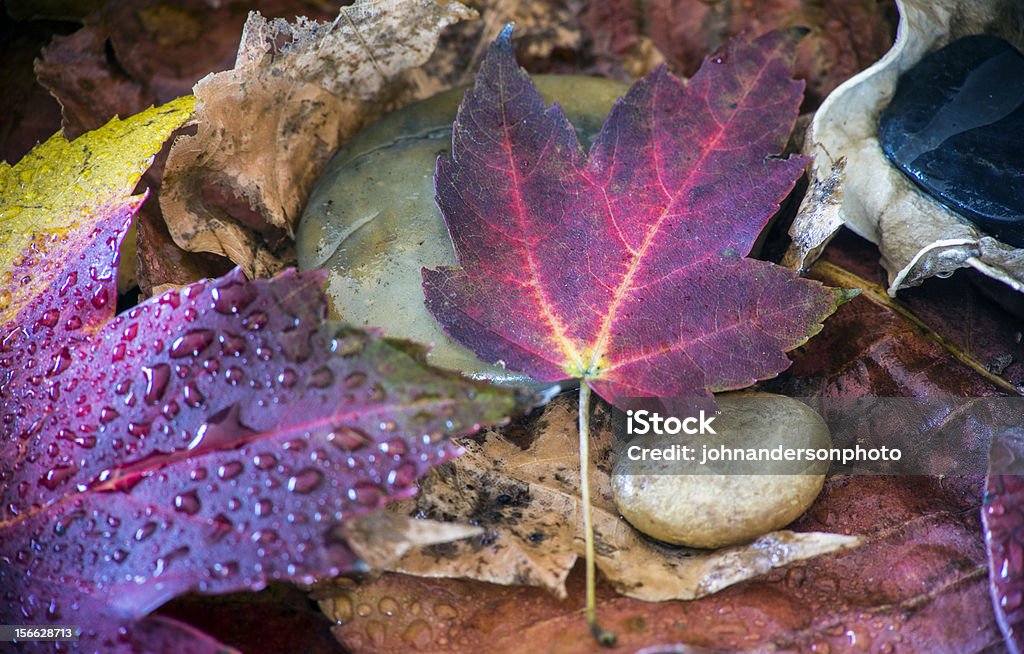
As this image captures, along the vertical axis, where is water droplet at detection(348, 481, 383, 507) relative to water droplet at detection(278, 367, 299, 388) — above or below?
below

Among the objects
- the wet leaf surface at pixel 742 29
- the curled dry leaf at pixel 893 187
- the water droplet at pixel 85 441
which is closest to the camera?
the water droplet at pixel 85 441

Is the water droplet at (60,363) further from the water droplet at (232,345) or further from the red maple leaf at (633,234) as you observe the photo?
the red maple leaf at (633,234)

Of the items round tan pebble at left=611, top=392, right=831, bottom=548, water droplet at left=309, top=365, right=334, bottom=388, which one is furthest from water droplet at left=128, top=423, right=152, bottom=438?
round tan pebble at left=611, top=392, right=831, bottom=548

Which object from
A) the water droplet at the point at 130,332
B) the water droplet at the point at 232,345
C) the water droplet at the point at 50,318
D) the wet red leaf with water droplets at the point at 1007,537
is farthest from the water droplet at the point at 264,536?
the wet red leaf with water droplets at the point at 1007,537

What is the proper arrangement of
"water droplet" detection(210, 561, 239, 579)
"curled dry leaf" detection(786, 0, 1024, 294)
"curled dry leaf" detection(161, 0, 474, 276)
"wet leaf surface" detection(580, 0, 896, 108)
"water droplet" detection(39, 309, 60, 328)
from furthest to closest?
"wet leaf surface" detection(580, 0, 896, 108) → "curled dry leaf" detection(161, 0, 474, 276) → "curled dry leaf" detection(786, 0, 1024, 294) → "water droplet" detection(39, 309, 60, 328) → "water droplet" detection(210, 561, 239, 579)

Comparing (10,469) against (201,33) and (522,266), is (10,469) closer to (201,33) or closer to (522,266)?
(522,266)

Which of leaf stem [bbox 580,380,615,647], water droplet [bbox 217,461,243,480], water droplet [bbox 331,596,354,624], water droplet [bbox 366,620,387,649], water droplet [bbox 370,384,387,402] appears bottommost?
water droplet [bbox 366,620,387,649]

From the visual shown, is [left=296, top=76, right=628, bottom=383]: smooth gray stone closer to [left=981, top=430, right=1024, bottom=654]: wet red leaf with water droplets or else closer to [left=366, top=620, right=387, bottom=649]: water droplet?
[left=366, top=620, right=387, bottom=649]: water droplet
